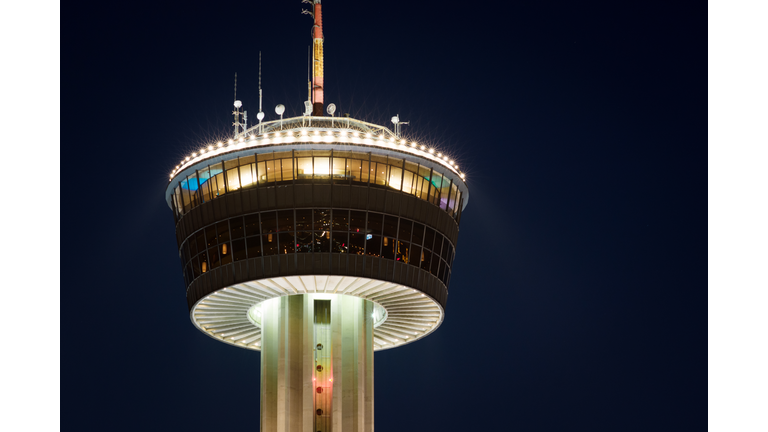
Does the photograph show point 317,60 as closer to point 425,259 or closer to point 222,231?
point 222,231

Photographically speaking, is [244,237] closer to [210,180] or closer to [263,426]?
[210,180]

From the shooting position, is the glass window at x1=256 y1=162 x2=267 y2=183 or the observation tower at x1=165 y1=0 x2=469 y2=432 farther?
the glass window at x1=256 y1=162 x2=267 y2=183

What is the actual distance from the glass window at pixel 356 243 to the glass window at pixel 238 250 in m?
7.48

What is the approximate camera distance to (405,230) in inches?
3474

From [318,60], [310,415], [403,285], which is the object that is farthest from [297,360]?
[318,60]

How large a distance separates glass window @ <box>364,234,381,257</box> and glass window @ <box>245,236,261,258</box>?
24.4 ft

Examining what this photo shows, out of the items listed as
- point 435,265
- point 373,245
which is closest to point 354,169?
point 373,245

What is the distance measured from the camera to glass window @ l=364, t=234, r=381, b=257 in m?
86.8

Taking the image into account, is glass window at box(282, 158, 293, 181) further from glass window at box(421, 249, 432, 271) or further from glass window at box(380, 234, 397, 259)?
glass window at box(421, 249, 432, 271)

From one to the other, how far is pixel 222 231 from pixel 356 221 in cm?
955

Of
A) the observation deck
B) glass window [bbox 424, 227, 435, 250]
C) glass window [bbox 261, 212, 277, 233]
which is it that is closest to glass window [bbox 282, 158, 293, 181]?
the observation deck

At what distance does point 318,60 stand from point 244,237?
21.0 m

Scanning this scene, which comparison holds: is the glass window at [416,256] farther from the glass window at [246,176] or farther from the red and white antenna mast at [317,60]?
the red and white antenna mast at [317,60]

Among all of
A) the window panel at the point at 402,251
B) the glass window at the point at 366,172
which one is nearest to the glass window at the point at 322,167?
the glass window at the point at 366,172
